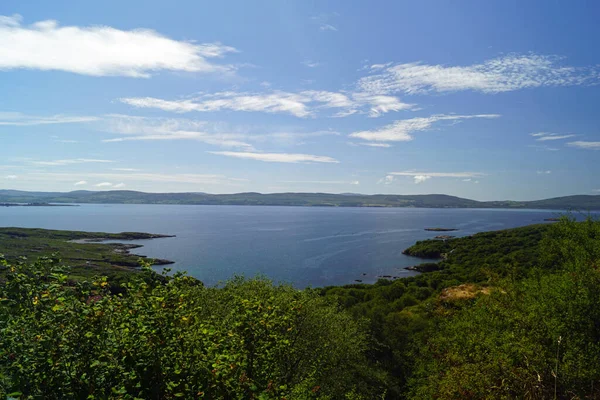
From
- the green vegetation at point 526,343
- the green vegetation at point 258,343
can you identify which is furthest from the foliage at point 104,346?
the green vegetation at point 526,343

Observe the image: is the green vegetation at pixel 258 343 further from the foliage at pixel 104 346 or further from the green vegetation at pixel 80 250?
the green vegetation at pixel 80 250

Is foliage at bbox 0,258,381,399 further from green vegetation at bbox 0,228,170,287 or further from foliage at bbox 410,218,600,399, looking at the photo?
green vegetation at bbox 0,228,170,287

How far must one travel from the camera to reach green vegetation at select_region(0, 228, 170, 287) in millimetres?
107500

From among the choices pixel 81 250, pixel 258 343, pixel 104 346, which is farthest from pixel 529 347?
pixel 81 250

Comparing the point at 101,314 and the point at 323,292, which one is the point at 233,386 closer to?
the point at 101,314

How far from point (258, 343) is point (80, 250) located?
157994 millimetres

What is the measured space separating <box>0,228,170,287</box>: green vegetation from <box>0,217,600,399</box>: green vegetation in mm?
77250

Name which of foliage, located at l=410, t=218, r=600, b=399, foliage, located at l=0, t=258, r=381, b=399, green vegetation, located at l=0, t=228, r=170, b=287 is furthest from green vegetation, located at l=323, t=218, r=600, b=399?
green vegetation, located at l=0, t=228, r=170, b=287

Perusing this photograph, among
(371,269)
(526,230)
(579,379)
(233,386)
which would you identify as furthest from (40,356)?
(526,230)

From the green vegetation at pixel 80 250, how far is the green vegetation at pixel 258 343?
77.3 metres

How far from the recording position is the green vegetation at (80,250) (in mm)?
107500

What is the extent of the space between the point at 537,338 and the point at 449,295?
138 feet

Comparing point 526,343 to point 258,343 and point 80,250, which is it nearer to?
point 258,343

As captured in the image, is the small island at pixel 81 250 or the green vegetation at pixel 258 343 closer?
the green vegetation at pixel 258 343
